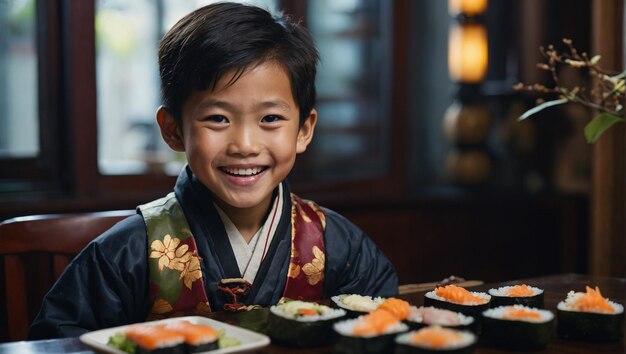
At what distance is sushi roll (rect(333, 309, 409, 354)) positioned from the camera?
1.18m

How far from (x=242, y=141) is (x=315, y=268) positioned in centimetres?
35

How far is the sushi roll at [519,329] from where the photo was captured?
1.27 m

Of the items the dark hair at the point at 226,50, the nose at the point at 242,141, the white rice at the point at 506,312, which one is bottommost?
the white rice at the point at 506,312

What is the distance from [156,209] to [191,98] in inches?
9.4

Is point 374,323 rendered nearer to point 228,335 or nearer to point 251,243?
point 228,335

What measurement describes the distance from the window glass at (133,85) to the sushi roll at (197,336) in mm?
2903

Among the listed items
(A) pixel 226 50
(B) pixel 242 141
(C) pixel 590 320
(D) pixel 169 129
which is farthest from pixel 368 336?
(D) pixel 169 129

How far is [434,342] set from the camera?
1.12m

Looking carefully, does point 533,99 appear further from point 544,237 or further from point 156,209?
point 156,209

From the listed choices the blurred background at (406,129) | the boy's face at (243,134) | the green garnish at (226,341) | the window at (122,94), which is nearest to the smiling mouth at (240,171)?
the boy's face at (243,134)

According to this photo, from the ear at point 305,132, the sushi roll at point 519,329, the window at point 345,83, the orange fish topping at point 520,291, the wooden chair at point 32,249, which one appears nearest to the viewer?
the sushi roll at point 519,329

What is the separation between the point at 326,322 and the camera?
4.20 feet

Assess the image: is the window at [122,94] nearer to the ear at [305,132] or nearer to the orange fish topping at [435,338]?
the ear at [305,132]

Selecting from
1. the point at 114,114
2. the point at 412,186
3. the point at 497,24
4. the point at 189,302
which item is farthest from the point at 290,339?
the point at 114,114
